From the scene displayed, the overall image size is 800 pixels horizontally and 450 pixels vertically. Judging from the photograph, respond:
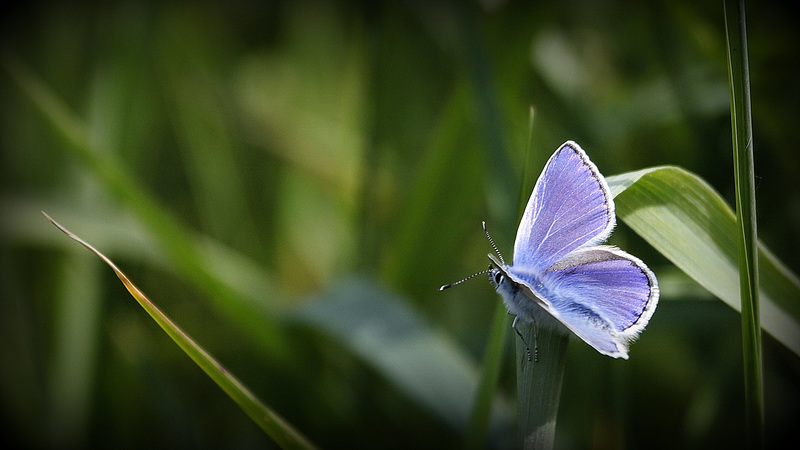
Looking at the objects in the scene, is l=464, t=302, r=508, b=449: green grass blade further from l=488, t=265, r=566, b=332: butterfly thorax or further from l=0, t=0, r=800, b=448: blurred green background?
l=0, t=0, r=800, b=448: blurred green background

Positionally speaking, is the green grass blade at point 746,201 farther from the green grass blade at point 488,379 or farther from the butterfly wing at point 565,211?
the green grass blade at point 488,379

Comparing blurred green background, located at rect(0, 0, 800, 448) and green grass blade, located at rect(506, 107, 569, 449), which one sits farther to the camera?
blurred green background, located at rect(0, 0, 800, 448)

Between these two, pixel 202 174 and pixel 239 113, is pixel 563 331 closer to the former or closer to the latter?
pixel 202 174

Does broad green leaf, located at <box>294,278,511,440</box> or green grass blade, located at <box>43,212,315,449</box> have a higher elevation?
green grass blade, located at <box>43,212,315,449</box>

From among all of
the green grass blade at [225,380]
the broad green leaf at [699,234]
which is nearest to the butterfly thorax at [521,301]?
the broad green leaf at [699,234]

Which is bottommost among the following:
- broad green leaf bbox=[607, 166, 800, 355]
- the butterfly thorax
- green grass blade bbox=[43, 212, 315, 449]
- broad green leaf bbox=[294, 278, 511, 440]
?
broad green leaf bbox=[294, 278, 511, 440]

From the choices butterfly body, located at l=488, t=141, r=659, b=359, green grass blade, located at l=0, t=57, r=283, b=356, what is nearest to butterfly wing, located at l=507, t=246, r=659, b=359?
butterfly body, located at l=488, t=141, r=659, b=359
